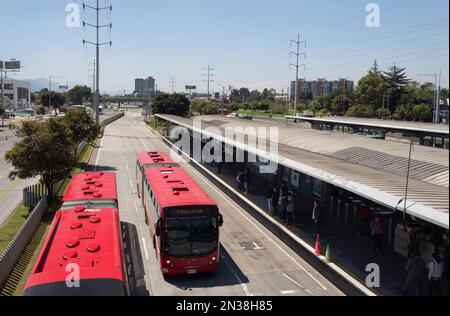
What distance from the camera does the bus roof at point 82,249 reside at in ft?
30.0

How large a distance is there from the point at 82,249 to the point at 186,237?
12.0 ft

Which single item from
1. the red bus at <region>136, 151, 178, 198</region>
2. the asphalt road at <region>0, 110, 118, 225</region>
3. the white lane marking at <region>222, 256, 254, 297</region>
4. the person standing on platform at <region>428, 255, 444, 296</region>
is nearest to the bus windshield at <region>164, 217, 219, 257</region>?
the white lane marking at <region>222, 256, 254, 297</region>

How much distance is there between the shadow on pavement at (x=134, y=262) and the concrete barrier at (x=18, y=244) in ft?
11.6

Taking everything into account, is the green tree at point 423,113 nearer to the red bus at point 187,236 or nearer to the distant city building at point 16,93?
the red bus at point 187,236

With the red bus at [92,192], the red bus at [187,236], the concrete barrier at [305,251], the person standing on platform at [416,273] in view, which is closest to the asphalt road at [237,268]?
the concrete barrier at [305,251]

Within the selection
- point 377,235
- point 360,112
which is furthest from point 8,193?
point 360,112

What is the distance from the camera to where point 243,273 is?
47.7 ft

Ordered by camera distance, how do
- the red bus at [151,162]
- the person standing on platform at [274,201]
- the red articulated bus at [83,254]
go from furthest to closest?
the red bus at [151,162] → the person standing on platform at [274,201] → the red articulated bus at [83,254]

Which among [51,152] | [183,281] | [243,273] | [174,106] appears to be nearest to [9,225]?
[51,152]

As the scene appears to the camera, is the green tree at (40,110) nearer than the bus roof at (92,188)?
No

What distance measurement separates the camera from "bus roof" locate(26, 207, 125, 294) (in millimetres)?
9148

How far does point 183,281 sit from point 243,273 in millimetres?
2019

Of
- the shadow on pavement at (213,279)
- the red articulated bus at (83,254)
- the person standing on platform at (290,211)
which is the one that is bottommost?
the shadow on pavement at (213,279)

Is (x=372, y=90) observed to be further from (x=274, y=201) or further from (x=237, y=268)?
(x=237, y=268)
